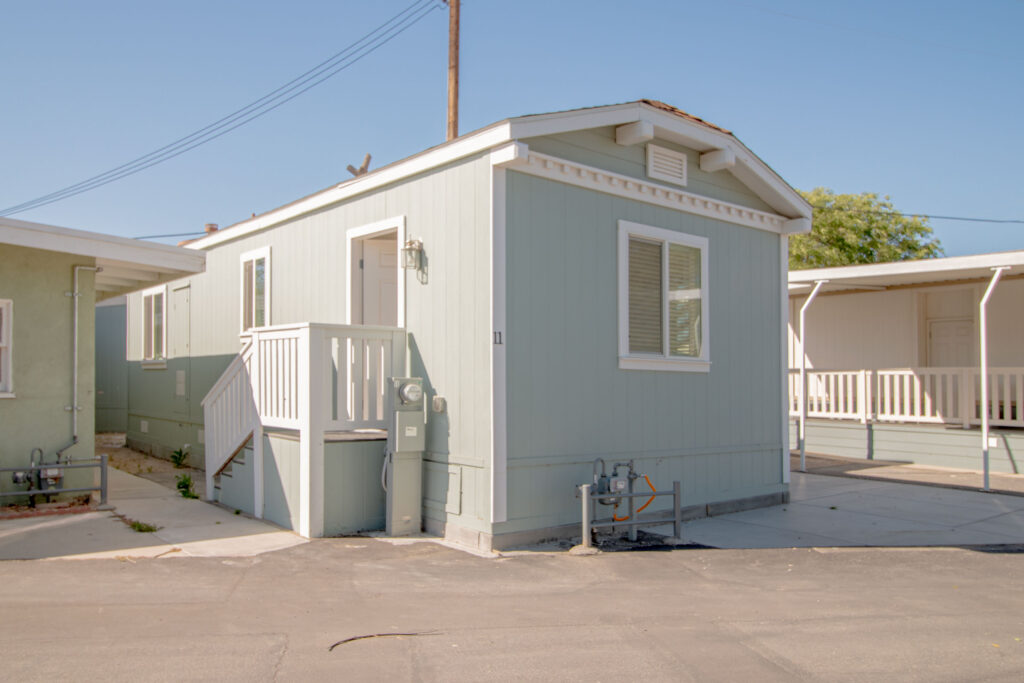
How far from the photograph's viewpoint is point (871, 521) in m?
8.30

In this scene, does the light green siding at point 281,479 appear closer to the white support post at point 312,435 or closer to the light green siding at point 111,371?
the white support post at point 312,435

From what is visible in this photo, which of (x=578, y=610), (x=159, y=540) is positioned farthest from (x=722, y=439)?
(x=159, y=540)

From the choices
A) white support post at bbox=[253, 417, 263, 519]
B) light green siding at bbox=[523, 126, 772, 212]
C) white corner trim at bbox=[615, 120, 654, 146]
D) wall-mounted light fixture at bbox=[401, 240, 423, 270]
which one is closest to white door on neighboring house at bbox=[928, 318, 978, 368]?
light green siding at bbox=[523, 126, 772, 212]

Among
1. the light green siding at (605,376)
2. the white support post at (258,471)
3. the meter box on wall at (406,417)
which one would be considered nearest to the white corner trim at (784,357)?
the light green siding at (605,376)

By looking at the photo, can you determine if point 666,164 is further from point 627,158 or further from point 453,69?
point 453,69

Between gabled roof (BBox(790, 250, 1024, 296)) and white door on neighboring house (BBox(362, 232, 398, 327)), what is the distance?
292 inches

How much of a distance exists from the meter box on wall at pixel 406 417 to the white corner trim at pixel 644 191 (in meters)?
2.20

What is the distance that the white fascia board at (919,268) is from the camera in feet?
35.6

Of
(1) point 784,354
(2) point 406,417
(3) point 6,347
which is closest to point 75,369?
(3) point 6,347

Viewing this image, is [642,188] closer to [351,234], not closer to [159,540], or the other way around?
[351,234]

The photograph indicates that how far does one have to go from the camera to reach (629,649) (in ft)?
14.5

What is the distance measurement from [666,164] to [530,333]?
8.86 feet

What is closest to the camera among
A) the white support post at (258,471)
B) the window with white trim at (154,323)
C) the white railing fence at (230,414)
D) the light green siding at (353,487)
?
the light green siding at (353,487)

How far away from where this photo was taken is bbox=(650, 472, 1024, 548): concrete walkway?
743 centimetres
